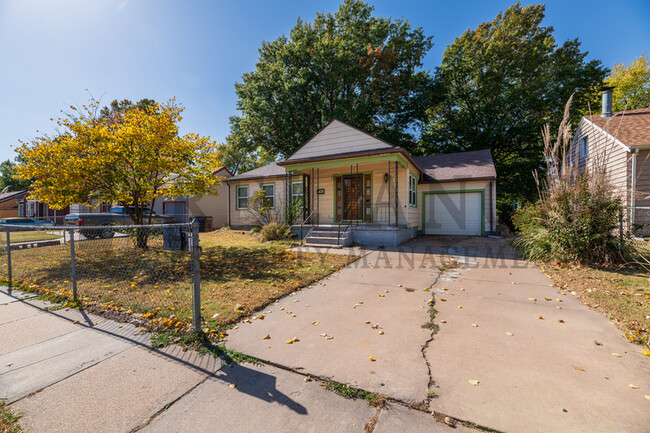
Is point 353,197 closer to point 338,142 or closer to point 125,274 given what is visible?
point 338,142

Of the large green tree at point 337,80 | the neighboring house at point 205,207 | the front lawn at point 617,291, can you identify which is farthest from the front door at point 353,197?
the neighboring house at point 205,207

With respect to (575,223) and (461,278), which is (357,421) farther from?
(575,223)

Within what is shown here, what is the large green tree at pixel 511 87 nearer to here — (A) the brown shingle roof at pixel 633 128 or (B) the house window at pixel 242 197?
(A) the brown shingle roof at pixel 633 128

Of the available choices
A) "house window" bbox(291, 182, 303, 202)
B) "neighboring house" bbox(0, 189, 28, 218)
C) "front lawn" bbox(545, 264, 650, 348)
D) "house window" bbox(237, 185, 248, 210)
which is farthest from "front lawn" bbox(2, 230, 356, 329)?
"neighboring house" bbox(0, 189, 28, 218)

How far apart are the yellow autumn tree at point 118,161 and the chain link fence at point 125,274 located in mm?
1498

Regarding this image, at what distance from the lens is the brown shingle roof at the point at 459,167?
491 inches

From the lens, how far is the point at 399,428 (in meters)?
1.72

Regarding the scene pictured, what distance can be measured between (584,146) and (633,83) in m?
16.7

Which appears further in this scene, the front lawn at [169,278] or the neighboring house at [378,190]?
the neighboring house at [378,190]

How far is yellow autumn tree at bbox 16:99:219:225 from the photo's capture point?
683 cm

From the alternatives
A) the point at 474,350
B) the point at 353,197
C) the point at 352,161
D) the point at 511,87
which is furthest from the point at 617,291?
the point at 511,87

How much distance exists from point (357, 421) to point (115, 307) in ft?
12.6

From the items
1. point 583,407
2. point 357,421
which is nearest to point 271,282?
point 357,421

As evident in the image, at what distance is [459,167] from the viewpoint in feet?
44.9
